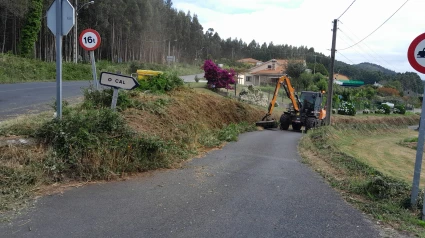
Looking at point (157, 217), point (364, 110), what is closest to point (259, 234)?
point (157, 217)

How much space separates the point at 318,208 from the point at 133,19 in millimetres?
70600

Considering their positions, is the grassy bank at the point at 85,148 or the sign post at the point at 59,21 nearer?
the grassy bank at the point at 85,148

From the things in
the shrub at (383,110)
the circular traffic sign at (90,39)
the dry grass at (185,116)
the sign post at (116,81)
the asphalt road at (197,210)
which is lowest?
the shrub at (383,110)

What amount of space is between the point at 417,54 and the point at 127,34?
70217 millimetres

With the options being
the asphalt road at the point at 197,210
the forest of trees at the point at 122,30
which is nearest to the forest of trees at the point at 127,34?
the forest of trees at the point at 122,30

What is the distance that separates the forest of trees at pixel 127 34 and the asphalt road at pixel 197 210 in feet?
124

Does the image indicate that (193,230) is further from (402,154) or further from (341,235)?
(402,154)

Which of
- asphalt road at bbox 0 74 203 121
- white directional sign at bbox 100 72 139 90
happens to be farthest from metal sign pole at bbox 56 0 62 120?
asphalt road at bbox 0 74 203 121

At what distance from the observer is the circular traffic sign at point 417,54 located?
239 inches

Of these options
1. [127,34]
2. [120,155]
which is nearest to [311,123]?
[120,155]

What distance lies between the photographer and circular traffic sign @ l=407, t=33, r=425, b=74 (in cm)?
607

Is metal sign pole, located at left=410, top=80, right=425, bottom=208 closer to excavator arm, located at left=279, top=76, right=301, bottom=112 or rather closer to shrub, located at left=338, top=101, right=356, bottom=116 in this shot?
excavator arm, located at left=279, top=76, right=301, bottom=112

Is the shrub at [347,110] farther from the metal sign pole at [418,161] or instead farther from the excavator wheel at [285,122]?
the metal sign pole at [418,161]

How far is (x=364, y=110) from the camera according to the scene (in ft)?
168
